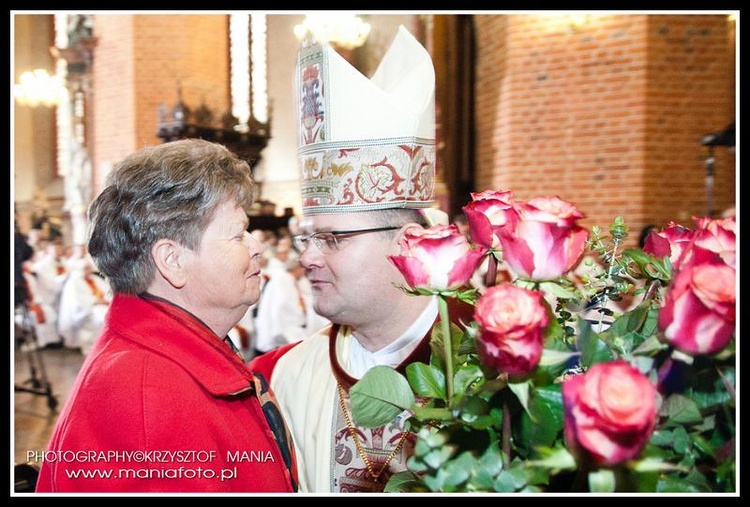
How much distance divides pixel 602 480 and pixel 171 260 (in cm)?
107

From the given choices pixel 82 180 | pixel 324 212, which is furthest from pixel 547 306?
pixel 82 180

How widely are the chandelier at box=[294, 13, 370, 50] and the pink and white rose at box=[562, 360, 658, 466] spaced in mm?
8824

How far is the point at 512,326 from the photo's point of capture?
2.48ft

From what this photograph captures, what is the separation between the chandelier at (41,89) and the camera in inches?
461

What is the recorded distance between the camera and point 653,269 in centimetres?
107

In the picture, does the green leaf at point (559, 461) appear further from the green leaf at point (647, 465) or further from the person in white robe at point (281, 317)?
the person in white robe at point (281, 317)

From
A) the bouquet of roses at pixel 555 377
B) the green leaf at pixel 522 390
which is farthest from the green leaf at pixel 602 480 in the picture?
the green leaf at pixel 522 390

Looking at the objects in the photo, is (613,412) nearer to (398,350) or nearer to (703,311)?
(703,311)

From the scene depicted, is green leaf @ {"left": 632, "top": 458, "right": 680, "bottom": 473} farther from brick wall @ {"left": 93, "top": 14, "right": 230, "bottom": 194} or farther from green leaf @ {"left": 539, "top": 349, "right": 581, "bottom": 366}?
brick wall @ {"left": 93, "top": 14, "right": 230, "bottom": 194}

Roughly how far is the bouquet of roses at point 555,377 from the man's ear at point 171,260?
2.50 feet

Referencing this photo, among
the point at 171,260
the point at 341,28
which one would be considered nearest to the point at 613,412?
the point at 171,260

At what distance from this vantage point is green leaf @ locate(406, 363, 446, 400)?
0.95m

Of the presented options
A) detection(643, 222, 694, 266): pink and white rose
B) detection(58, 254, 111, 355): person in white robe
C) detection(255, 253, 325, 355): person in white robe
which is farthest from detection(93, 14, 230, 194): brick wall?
detection(643, 222, 694, 266): pink and white rose

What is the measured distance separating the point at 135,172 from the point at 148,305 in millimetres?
284
